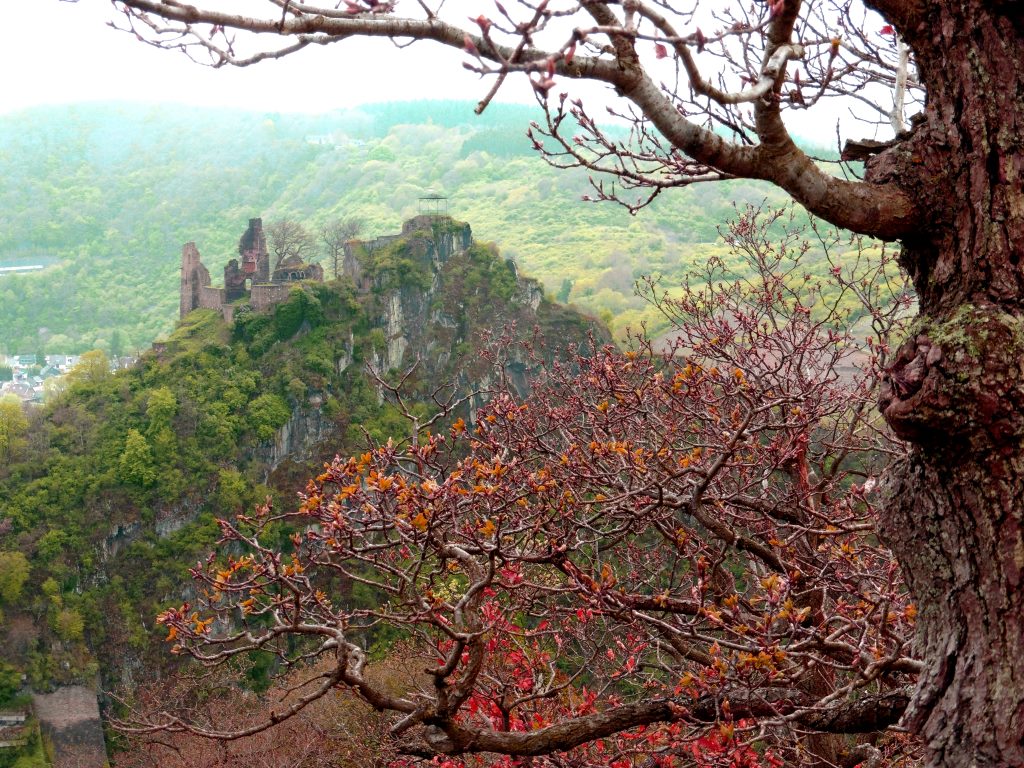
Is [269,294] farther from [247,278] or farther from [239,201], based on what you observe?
[239,201]

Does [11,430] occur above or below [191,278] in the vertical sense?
below

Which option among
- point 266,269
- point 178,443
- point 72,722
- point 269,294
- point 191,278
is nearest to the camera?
point 72,722

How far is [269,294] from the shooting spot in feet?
136

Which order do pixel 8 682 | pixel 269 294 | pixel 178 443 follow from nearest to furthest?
pixel 8 682 < pixel 178 443 < pixel 269 294

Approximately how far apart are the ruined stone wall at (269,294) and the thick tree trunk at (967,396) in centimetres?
4001

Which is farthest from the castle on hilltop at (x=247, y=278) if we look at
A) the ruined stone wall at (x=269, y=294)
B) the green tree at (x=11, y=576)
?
the green tree at (x=11, y=576)

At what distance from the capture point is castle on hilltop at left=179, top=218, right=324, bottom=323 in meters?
41.4

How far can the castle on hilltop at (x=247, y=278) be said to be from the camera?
41.4 meters

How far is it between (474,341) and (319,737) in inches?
1220

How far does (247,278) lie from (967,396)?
43.1m

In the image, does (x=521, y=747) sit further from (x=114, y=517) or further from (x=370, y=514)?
(x=114, y=517)

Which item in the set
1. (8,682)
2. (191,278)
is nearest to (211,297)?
(191,278)

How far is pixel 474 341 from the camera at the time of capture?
4734 cm

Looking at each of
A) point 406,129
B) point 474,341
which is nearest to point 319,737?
point 474,341
